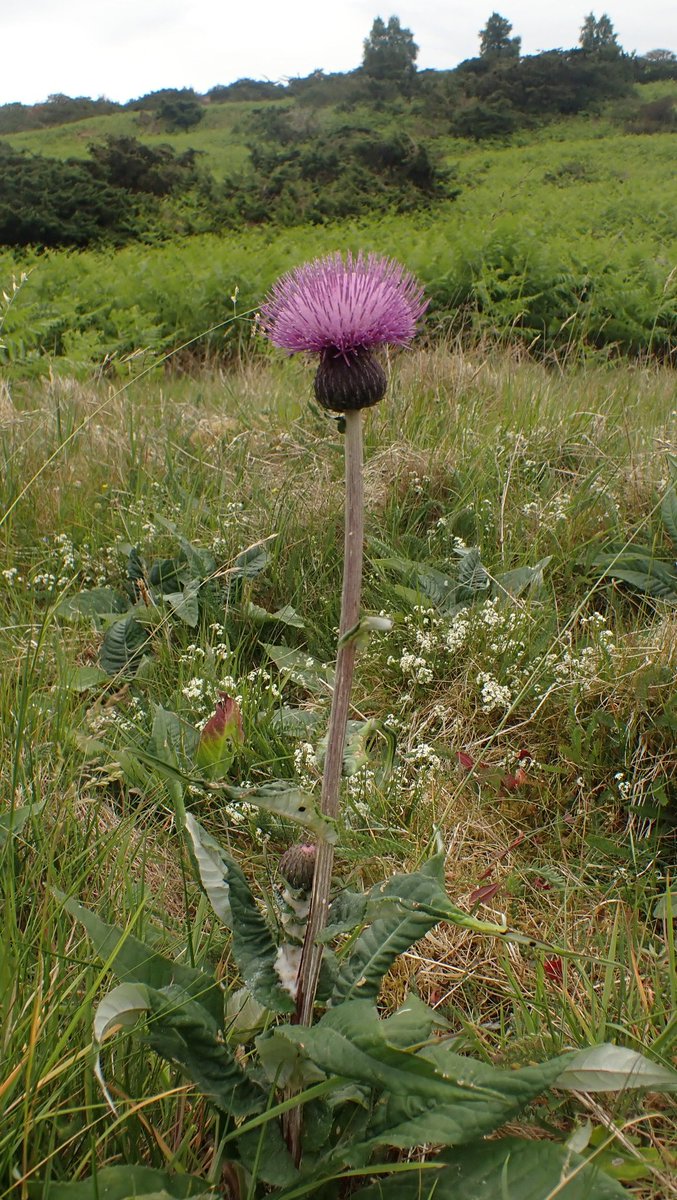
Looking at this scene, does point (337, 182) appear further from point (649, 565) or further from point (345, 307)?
point (345, 307)

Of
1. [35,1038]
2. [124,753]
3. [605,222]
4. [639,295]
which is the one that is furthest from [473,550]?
[605,222]

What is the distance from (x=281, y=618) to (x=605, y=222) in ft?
43.8

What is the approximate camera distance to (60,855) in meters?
1.63

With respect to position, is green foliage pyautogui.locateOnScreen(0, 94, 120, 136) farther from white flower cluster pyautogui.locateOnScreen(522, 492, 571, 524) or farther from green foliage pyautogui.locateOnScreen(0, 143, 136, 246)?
white flower cluster pyautogui.locateOnScreen(522, 492, 571, 524)

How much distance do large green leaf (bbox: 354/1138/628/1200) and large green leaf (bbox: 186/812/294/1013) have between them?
256 millimetres

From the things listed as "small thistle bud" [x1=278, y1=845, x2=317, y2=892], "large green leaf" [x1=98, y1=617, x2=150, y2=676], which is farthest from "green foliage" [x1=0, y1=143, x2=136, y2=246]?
"small thistle bud" [x1=278, y1=845, x2=317, y2=892]

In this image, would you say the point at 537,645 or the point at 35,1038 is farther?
the point at 537,645

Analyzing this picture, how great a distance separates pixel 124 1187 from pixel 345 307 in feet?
3.95

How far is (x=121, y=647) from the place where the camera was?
2535 millimetres

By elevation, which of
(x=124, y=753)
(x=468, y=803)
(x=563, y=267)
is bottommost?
(x=468, y=803)

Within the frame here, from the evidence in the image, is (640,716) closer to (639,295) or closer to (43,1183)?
(43,1183)

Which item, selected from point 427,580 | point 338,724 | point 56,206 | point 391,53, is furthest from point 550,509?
point 391,53

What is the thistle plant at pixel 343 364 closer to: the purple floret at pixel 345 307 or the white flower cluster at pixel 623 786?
the purple floret at pixel 345 307

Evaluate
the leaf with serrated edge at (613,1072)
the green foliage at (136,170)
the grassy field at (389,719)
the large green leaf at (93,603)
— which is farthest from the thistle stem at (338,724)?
the green foliage at (136,170)
